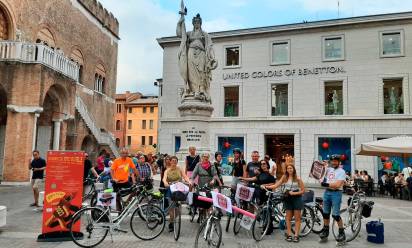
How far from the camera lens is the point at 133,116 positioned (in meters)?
72.8

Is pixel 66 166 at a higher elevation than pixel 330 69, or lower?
lower

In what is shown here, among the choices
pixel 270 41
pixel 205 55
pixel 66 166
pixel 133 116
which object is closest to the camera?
pixel 66 166

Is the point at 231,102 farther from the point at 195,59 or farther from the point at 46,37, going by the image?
the point at 195,59

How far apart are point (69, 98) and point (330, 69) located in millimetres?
18395

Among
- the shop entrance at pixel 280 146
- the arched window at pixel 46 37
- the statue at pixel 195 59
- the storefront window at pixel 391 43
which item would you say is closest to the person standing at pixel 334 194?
the statue at pixel 195 59

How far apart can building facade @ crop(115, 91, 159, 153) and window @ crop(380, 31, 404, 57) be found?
169 ft

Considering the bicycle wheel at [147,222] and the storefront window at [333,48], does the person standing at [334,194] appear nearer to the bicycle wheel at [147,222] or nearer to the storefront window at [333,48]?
the bicycle wheel at [147,222]

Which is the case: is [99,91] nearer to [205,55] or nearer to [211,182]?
[205,55]

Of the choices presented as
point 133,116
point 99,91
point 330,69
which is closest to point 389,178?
point 330,69

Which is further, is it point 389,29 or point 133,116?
point 133,116

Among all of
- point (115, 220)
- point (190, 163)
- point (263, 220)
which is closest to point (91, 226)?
point (115, 220)

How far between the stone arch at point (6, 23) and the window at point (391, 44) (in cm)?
2498

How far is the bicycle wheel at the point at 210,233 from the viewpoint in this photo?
6672 millimetres

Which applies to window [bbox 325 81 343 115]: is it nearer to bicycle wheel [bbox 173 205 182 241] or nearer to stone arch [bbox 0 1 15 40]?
bicycle wheel [bbox 173 205 182 241]
